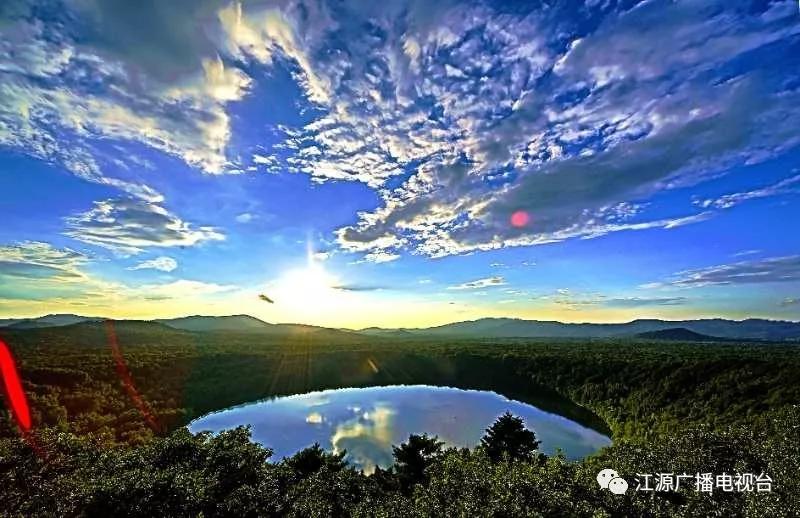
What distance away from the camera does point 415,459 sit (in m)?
35.5

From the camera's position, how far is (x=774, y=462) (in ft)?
68.3

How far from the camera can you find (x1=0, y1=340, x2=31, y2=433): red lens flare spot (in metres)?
50.1

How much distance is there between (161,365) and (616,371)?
99947mm

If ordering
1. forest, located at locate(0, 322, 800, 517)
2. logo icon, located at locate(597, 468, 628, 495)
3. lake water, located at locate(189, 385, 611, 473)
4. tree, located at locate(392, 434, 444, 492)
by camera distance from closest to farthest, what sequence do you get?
forest, located at locate(0, 322, 800, 517)
logo icon, located at locate(597, 468, 628, 495)
tree, located at locate(392, 434, 444, 492)
lake water, located at locate(189, 385, 611, 473)

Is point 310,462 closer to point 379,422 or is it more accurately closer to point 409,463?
point 409,463

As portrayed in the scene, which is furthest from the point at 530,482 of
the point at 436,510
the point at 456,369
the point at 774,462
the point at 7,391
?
the point at 456,369

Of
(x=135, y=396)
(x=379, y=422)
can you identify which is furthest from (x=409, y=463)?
(x=135, y=396)

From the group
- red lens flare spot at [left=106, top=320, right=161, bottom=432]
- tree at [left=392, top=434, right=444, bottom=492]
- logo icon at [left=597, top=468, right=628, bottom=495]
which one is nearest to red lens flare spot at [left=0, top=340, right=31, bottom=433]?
red lens flare spot at [left=106, top=320, right=161, bottom=432]

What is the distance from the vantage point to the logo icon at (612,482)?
67.0 ft

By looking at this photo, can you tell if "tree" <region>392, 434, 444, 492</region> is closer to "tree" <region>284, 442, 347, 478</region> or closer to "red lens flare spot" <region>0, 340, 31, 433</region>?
"tree" <region>284, 442, 347, 478</region>

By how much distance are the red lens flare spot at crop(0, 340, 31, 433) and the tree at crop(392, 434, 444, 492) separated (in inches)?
1583

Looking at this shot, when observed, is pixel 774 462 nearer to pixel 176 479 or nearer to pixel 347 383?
pixel 176 479

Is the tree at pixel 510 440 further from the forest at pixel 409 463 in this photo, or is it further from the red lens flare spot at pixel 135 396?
the red lens flare spot at pixel 135 396

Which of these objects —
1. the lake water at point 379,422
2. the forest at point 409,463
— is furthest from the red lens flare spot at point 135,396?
the lake water at point 379,422
